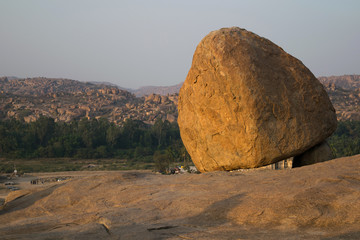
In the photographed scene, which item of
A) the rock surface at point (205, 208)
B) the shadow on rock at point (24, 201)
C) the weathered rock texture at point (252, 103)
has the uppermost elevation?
the weathered rock texture at point (252, 103)

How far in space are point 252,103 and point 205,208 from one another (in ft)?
15.1

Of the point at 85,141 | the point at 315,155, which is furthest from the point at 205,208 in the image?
the point at 85,141

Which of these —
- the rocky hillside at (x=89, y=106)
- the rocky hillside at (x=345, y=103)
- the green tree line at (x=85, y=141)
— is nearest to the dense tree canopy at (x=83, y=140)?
the green tree line at (x=85, y=141)

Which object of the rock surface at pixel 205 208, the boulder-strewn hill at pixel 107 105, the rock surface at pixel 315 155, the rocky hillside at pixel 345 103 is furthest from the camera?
the boulder-strewn hill at pixel 107 105

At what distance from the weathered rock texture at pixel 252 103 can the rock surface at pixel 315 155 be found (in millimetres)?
441

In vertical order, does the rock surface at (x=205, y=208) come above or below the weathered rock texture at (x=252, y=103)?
below

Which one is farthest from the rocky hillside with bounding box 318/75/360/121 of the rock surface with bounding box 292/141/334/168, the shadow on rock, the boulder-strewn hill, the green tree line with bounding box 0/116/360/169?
the shadow on rock

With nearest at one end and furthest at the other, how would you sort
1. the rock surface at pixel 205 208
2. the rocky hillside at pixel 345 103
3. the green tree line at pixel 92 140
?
1. the rock surface at pixel 205 208
2. the green tree line at pixel 92 140
3. the rocky hillside at pixel 345 103

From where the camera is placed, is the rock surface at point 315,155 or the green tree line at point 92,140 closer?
the rock surface at point 315,155

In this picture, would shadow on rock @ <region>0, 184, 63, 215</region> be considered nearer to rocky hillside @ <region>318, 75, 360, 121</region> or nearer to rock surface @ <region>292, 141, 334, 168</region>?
rock surface @ <region>292, 141, 334, 168</region>

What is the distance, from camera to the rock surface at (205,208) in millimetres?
5367

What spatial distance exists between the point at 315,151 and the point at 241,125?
2.80m

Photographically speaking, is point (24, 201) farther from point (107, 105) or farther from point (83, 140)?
→ point (107, 105)

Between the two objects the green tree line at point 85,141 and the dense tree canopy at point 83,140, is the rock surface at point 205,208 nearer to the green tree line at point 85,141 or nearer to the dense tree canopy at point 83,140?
the green tree line at point 85,141
